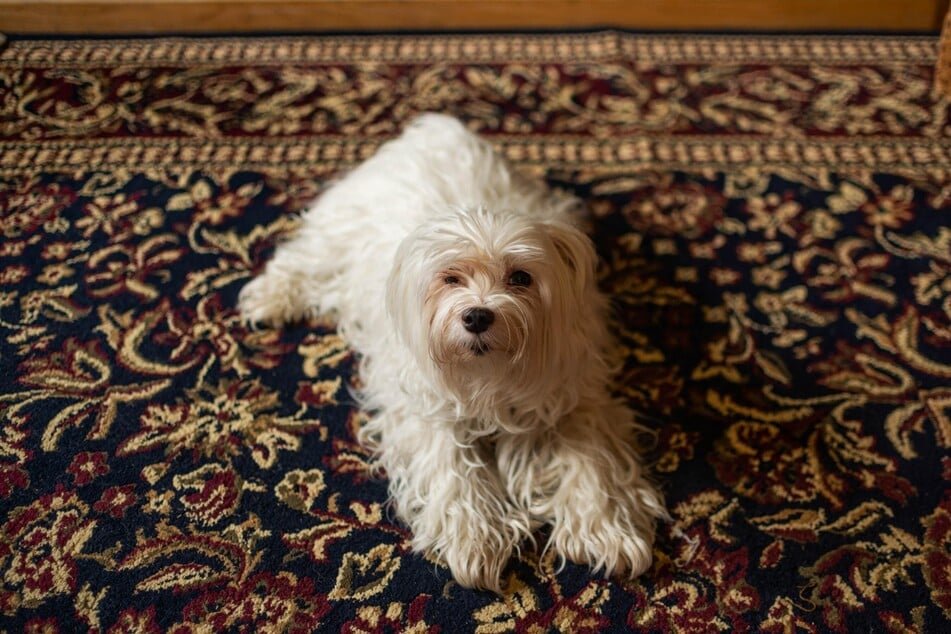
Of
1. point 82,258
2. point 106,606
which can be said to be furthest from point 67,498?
point 82,258

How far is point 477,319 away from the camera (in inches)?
56.0

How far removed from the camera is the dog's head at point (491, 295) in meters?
1.44

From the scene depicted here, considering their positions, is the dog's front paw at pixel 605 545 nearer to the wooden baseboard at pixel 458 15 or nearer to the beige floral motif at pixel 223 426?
the beige floral motif at pixel 223 426

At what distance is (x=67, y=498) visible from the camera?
1738 millimetres

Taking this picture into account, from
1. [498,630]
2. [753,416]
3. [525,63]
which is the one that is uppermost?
[525,63]

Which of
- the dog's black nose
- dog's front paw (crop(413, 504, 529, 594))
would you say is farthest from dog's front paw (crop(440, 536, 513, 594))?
the dog's black nose

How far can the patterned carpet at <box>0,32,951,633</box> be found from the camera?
1612mm

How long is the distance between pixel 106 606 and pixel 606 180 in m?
1.89

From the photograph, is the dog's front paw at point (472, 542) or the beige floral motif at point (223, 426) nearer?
the dog's front paw at point (472, 542)

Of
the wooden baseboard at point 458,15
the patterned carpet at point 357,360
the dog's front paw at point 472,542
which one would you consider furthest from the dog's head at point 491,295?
the wooden baseboard at point 458,15

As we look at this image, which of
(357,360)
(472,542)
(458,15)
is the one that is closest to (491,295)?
(472,542)

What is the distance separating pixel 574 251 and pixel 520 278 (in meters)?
0.13

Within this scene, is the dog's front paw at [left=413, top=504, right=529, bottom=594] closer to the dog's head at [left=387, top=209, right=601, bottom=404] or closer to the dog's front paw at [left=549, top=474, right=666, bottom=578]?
the dog's front paw at [left=549, top=474, right=666, bottom=578]

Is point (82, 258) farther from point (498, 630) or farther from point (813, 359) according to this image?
point (813, 359)
